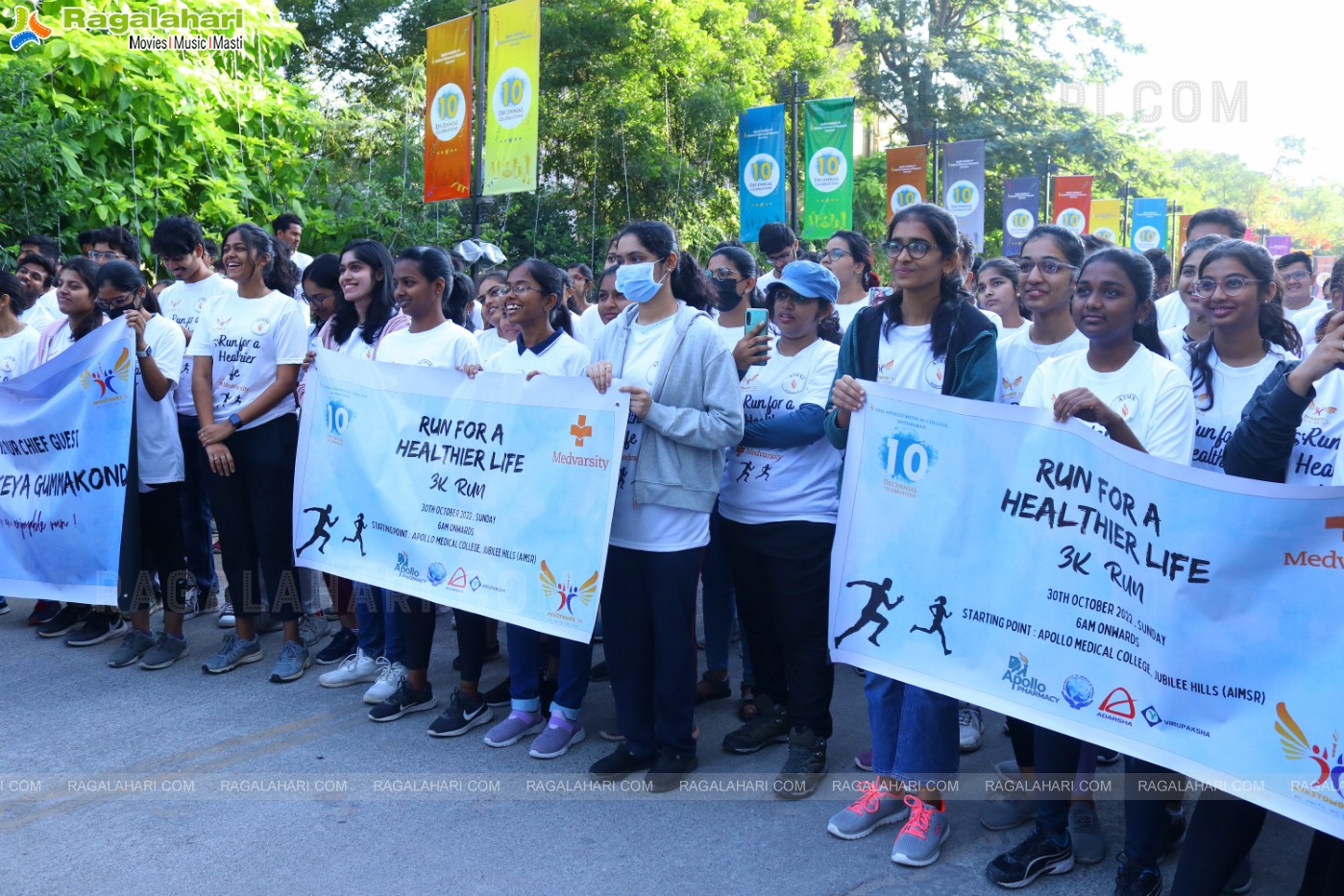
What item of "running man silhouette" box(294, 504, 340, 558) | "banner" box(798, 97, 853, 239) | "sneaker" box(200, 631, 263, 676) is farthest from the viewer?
"banner" box(798, 97, 853, 239)

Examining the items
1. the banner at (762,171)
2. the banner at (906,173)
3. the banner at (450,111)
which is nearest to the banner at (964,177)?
the banner at (906,173)

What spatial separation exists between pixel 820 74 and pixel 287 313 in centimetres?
2134

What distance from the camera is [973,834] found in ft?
13.2

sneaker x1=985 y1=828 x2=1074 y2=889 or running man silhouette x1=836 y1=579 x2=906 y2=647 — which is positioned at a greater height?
running man silhouette x1=836 y1=579 x2=906 y2=647

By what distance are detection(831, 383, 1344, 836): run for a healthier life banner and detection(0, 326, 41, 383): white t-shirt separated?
16.1ft

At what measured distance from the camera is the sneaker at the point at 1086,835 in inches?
149

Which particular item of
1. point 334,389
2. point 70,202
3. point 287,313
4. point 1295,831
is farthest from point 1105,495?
point 70,202

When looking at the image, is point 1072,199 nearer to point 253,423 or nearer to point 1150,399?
point 253,423

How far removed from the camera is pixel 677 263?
4.51 meters

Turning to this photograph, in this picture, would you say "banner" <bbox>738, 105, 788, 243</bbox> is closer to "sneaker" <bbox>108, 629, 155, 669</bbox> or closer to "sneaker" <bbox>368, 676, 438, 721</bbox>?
"sneaker" <bbox>108, 629, 155, 669</bbox>

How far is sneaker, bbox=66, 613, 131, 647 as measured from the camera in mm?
6355

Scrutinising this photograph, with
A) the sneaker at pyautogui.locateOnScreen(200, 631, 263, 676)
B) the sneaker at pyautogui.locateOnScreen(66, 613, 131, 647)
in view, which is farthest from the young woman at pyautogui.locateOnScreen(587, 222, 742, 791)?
the sneaker at pyautogui.locateOnScreen(66, 613, 131, 647)

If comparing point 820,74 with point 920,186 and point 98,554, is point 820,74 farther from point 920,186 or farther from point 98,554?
→ point 98,554

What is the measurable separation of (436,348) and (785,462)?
1724 millimetres
